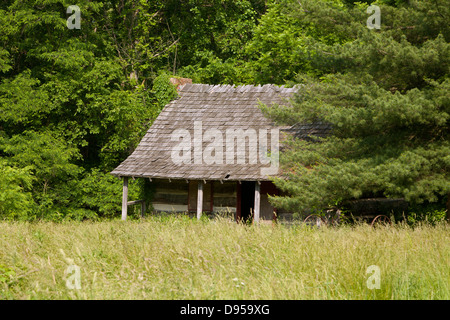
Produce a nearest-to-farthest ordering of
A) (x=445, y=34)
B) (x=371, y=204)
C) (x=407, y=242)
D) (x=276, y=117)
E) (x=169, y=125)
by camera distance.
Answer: (x=407, y=242) < (x=445, y=34) < (x=276, y=117) < (x=371, y=204) < (x=169, y=125)

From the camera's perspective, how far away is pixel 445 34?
13078 millimetres

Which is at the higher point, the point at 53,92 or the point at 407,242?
the point at 53,92

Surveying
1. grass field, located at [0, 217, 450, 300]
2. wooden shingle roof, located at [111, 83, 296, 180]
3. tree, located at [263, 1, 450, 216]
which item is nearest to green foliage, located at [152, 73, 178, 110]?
wooden shingle roof, located at [111, 83, 296, 180]

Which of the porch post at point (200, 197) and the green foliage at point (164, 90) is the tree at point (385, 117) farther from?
the green foliage at point (164, 90)

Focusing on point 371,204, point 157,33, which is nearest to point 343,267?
point 371,204

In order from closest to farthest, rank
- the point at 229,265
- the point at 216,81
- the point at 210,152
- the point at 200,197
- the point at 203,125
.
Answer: the point at 229,265 → the point at 200,197 → the point at 210,152 → the point at 203,125 → the point at 216,81

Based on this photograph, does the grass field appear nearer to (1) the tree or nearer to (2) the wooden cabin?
(1) the tree

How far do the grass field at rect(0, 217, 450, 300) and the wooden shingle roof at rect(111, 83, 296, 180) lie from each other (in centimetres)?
841

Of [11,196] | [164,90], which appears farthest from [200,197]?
[11,196]

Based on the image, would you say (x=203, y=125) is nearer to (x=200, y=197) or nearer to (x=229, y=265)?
(x=200, y=197)

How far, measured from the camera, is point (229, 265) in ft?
23.1

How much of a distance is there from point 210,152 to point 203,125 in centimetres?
150
